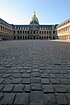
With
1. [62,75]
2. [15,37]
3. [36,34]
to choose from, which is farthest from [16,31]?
[62,75]

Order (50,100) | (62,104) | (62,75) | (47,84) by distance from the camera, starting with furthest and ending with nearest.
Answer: (62,75)
(47,84)
(50,100)
(62,104)

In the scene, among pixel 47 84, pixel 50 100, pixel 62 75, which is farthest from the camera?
pixel 62 75

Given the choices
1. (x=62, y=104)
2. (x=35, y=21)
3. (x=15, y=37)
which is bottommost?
Result: (x=62, y=104)

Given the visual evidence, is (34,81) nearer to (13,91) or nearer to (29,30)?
(13,91)

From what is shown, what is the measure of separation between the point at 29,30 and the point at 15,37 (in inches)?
464

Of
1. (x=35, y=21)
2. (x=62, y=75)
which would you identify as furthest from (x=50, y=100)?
(x=35, y=21)

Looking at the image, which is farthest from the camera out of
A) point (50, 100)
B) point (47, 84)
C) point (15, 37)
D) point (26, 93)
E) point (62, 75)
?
point (15, 37)

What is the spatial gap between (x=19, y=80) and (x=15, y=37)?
311ft

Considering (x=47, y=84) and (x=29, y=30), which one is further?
(x=29, y=30)

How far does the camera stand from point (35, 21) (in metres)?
110

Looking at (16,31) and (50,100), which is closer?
(50,100)

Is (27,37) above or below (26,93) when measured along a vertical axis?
above

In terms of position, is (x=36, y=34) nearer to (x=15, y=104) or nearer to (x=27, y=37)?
(x=27, y=37)

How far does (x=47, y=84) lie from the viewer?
471 centimetres
